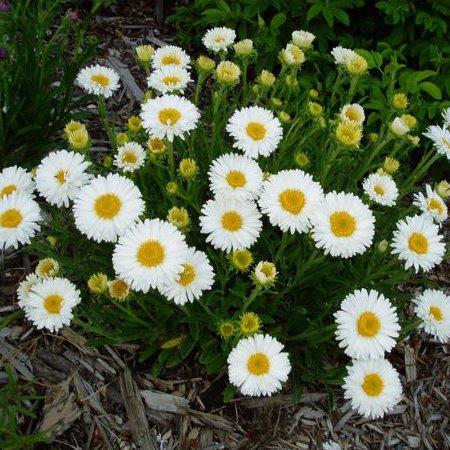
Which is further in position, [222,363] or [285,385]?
[285,385]

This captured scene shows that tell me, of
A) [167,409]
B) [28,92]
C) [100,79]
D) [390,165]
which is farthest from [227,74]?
[167,409]

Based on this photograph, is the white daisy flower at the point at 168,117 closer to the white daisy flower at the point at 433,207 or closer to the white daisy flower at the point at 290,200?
the white daisy flower at the point at 290,200

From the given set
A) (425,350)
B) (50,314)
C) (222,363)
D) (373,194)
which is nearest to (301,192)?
(373,194)

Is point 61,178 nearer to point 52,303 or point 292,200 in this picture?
point 52,303

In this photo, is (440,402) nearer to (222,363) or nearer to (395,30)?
(222,363)

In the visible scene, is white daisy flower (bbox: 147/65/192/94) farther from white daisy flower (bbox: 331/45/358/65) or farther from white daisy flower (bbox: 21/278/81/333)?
white daisy flower (bbox: 21/278/81/333)

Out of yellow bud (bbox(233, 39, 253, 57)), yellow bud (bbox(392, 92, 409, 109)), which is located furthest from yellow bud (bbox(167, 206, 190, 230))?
yellow bud (bbox(392, 92, 409, 109))
